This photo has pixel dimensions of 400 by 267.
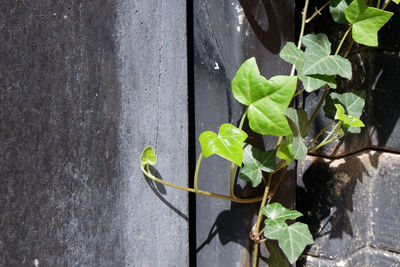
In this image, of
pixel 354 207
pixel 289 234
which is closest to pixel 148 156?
pixel 289 234

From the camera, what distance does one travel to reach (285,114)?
1053 millimetres

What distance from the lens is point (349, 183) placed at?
133 cm

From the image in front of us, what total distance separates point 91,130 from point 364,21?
26.8 inches

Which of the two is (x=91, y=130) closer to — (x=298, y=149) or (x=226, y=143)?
(x=226, y=143)

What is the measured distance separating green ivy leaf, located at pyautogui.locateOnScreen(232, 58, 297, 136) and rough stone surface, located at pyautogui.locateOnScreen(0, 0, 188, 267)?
0.26 meters

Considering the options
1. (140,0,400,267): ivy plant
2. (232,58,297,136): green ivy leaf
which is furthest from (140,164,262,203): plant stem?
(232,58,297,136): green ivy leaf

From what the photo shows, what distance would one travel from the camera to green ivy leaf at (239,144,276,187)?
1.11 metres

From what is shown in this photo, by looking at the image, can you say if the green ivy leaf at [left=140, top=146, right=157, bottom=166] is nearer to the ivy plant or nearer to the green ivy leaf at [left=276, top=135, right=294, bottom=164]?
the ivy plant

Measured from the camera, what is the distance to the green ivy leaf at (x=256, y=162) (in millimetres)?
1114

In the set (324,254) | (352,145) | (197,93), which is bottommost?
(324,254)

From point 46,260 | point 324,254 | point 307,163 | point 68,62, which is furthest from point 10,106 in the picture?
point 324,254

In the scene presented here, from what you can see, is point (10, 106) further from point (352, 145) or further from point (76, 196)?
point (352, 145)

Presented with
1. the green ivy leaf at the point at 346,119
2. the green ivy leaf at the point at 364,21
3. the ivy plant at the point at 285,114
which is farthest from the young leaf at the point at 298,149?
the green ivy leaf at the point at 364,21

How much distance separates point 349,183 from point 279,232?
0.38 meters
